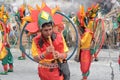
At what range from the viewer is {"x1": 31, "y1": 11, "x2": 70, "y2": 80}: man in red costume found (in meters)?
5.56

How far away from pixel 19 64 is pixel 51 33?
693 cm

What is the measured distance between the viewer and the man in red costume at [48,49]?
18.2 feet

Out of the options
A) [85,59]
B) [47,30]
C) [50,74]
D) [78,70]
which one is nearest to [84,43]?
[85,59]

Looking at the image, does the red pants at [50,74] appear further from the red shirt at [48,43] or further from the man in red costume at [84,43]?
the man in red costume at [84,43]

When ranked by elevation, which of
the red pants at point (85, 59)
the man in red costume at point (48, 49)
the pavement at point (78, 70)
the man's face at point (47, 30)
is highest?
the man's face at point (47, 30)

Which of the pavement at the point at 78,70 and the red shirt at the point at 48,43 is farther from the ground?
the red shirt at the point at 48,43

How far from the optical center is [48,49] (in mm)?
5496

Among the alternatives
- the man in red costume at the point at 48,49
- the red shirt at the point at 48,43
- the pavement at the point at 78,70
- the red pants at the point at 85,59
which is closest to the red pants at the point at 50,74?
the man in red costume at the point at 48,49

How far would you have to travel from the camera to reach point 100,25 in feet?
31.6

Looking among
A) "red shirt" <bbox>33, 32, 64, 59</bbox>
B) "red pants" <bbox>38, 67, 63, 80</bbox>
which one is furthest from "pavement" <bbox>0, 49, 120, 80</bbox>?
"red shirt" <bbox>33, 32, 64, 59</bbox>

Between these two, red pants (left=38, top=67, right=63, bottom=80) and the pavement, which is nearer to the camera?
red pants (left=38, top=67, right=63, bottom=80)

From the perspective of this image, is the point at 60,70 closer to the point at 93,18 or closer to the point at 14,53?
the point at 93,18

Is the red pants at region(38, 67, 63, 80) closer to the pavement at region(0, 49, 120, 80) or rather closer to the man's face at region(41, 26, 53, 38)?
the man's face at region(41, 26, 53, 38)

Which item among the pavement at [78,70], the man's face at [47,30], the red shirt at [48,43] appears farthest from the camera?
the pavement at [78,70]
